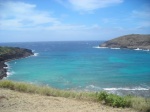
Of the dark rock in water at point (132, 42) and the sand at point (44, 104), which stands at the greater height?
the dark rock in water at point (132, 42)

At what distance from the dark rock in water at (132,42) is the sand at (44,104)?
127m

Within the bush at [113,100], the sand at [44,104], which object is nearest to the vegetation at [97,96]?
the bush at [113,100]

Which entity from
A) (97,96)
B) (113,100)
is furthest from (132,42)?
(113,100)

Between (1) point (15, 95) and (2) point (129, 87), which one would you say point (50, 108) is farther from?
(2) point (129, 87)

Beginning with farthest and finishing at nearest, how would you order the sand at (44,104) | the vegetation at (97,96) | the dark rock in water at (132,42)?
the dark rock in water at (132,42)
the vegetation at (97,96)
the sand at (44,104)

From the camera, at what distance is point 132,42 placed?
5763 inches

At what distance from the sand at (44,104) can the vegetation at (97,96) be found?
366 mm

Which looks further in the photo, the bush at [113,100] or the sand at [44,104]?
the bush at [113,100]

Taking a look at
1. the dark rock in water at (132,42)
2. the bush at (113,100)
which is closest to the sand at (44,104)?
the bush at (113,100)

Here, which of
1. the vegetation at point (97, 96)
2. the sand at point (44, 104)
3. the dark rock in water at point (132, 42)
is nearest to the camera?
the sand at point (44, 104)

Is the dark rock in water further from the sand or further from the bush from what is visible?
the sand

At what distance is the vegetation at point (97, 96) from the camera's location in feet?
30.9

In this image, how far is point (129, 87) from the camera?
116 ft

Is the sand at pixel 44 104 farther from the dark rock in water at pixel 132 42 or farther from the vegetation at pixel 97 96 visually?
the dark rock in water at pixel 132 42
